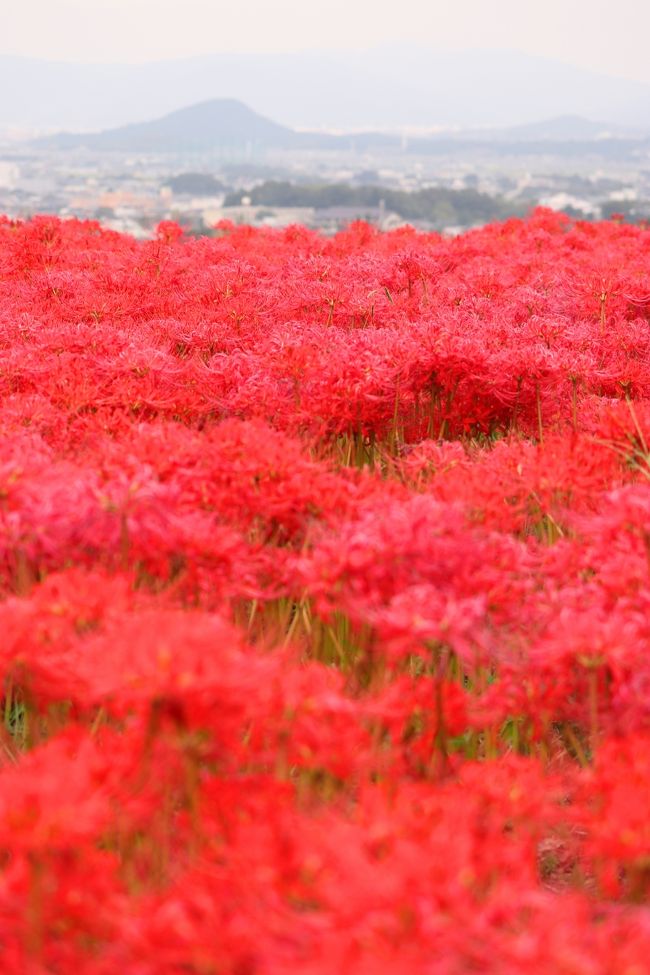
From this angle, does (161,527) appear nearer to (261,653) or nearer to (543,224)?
(261,653)

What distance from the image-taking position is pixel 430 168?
158 meters

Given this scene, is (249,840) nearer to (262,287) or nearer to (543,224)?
(262,287)

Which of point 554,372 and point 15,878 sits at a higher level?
point 554,372

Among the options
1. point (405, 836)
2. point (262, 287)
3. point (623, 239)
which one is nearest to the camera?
point (405, 836)

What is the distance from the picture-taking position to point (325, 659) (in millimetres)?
2871

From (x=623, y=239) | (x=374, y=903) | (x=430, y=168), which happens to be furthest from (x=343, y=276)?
(x=430, y=168)

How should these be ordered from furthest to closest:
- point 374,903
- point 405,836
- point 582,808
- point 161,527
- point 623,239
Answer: point 623,239, point 161,527, point 582,808, point 405,836, point 374,903

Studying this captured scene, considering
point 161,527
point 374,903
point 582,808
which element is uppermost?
point 161,527

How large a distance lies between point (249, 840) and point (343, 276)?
4.64 metres

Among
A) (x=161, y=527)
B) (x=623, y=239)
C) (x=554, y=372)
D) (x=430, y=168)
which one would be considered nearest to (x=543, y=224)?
(x=623, y=239)

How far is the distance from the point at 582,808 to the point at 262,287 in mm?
4166

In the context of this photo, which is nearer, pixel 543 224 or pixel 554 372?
pixel 554 372

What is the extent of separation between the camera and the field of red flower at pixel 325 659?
4.91 feet

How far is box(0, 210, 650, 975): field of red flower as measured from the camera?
150 cm
